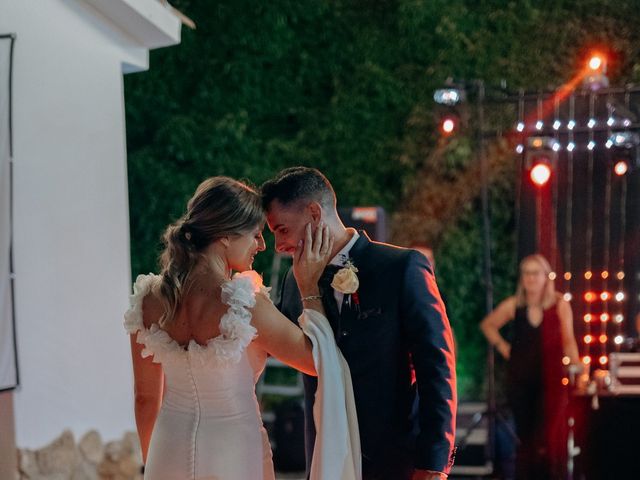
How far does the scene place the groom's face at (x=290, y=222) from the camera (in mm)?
3209

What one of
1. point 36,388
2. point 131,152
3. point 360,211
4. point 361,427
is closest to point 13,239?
point 36,388

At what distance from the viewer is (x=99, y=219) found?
6.27 metres

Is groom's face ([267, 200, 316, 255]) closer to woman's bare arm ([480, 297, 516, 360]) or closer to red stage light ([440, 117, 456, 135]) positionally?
woman's bare arm ([480, 297, 516, 360])

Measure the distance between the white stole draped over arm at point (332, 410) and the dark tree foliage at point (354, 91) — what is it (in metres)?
9.77

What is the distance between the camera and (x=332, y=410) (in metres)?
3.07

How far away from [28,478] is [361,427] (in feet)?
9.54

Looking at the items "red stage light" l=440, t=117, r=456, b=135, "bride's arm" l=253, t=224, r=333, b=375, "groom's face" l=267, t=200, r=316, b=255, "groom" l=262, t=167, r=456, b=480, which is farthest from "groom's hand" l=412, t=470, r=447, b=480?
"red stage light" l=440, t=117, r=456, b=135

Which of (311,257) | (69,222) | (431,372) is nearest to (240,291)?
(311,257)

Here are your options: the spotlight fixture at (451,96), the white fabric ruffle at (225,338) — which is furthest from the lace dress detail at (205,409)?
the spotlight fixture at (451,96)

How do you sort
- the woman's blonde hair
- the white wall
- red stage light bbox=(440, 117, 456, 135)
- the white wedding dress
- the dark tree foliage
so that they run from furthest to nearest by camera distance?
the dark tree foliage, red stage light bbox=(440, 117, 456, 135), the woman's blonde hair, the white wall, the white wedding dress

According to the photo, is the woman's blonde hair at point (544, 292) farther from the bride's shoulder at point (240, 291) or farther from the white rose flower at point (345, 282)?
the bride's shoulder at point (240, 291)

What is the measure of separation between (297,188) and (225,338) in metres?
0.55

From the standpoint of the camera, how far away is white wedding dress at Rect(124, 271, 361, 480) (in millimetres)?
3049

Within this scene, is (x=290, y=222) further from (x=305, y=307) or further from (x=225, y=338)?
(x=225, y=338)
